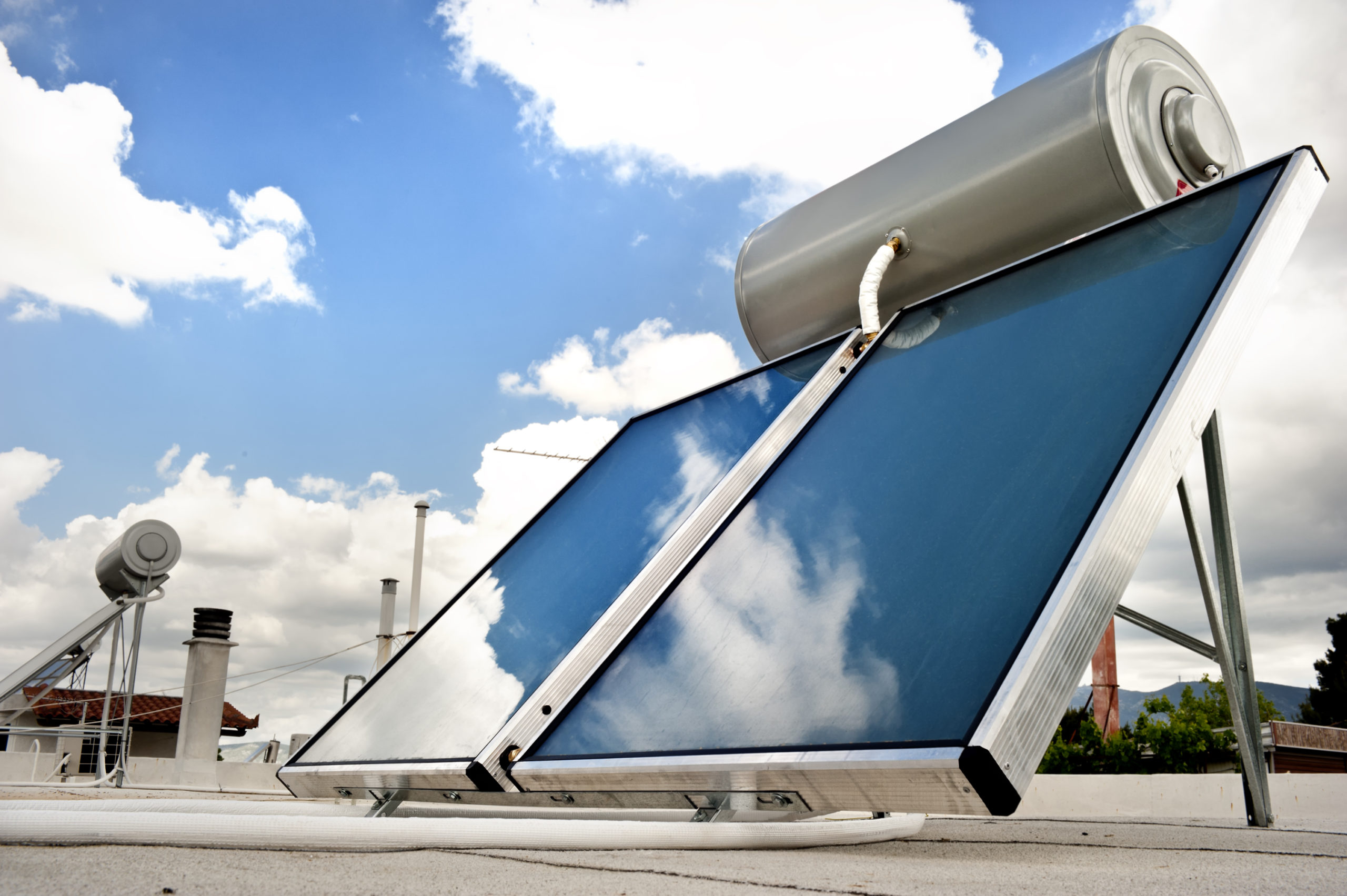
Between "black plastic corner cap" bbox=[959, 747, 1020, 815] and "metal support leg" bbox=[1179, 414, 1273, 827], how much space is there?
258cm

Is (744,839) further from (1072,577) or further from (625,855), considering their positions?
(1072,577)

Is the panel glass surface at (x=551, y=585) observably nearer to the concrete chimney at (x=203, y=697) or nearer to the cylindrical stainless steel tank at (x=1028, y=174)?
the cylindrical stainless steel tank at (x=1028, y=174)

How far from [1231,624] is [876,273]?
221 cm

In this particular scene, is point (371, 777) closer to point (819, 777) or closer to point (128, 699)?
point (819, 777)

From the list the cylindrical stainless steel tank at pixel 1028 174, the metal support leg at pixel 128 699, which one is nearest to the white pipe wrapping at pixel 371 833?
the cylindrical stainless steel tank at pixel 1028 174

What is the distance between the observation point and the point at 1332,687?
3919 centimetres

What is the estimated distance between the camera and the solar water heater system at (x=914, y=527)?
188 cm

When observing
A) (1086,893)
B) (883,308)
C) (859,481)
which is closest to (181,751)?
(883,308)

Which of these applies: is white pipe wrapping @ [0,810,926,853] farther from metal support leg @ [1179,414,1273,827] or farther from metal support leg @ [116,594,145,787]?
metal support leg @ [116,594,145,787]

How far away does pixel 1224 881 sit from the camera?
1.63 m

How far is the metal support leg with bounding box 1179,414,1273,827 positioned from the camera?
12.0ft

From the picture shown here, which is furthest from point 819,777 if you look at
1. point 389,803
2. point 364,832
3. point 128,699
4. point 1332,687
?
point 1332,687

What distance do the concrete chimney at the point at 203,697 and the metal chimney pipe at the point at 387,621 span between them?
2.55m

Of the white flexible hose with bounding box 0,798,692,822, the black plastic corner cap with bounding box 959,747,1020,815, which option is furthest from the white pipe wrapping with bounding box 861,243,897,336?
the black plastic corner cap with bounding box 959,747,1020,815
